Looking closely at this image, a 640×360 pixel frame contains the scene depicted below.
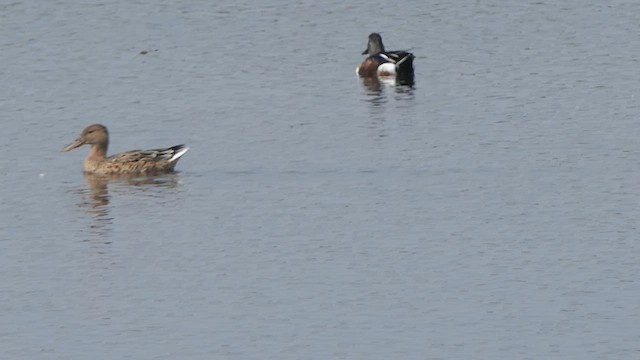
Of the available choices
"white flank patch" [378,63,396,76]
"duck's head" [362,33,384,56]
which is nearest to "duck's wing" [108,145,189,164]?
"white flank patch" [378,63,396,76]

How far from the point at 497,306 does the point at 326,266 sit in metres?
2.18

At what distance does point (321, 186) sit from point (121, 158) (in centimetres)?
324

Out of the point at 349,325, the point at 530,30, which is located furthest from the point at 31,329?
the point at 530,30

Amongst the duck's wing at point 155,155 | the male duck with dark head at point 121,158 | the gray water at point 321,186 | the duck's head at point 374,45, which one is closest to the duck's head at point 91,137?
the male duck with dark head at point 121,158

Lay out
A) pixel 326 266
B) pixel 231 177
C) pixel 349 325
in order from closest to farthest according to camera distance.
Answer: pixel 349 325 → pixel 326 266 → pixel 231 177

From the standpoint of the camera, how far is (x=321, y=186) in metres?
22.2

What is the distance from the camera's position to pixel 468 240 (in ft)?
62.6

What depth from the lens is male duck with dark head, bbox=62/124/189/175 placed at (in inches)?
946

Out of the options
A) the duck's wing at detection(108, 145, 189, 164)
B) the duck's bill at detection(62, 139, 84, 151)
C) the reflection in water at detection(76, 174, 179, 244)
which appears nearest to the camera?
the reflection in water at detection(76, 174, 179, 244)

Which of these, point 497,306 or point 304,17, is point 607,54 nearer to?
point 304,17

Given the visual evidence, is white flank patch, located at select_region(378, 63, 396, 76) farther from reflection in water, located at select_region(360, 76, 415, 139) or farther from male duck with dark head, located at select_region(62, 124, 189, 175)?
male duck with dark head, located at select_region(62, 124, 189, 175)

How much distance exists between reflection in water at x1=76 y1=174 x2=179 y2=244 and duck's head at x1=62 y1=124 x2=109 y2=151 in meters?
0.72

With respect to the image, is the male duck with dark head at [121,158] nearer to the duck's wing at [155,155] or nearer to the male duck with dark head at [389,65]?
the duck's wing at [155,155]

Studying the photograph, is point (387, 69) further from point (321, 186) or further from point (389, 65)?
point (321, 186)
